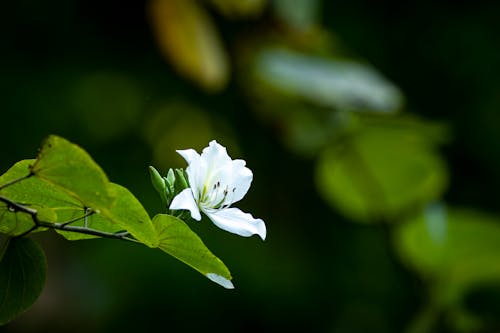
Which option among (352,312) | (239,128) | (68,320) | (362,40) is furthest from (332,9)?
(68,320)

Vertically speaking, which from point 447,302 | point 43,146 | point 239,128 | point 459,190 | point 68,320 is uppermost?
point 459,190

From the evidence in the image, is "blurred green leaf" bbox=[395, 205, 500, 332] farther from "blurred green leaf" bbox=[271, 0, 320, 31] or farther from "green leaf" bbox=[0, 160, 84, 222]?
"green leaf" bbox=[0, 160, 84, 222]

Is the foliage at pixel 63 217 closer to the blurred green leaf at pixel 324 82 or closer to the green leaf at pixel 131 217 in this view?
the green leaf at pixel 131 217

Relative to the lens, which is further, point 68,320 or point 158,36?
point 68,320

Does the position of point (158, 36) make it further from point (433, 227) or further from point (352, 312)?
point (352, 312)

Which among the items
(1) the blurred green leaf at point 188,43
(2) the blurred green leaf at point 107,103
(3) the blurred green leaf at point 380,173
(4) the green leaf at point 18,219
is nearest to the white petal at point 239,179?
(4) the green leaf at point 18,219

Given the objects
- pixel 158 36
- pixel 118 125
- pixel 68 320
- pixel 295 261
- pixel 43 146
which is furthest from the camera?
pixel 118 125

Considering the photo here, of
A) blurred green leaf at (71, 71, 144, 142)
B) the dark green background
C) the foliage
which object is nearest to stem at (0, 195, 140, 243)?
the foliage
